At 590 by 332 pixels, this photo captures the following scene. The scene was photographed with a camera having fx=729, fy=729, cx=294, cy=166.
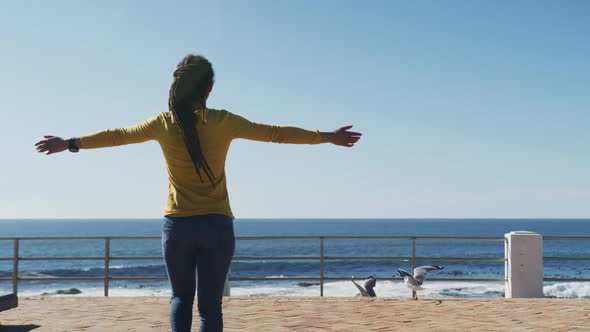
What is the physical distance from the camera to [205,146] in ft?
10.6

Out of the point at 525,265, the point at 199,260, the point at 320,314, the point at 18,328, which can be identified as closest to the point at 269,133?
the point at 199,260

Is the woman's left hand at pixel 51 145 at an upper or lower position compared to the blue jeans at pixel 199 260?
upper

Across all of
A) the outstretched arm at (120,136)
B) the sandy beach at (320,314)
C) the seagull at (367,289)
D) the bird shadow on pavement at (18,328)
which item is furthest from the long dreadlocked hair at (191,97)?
the seagull at (367,289)

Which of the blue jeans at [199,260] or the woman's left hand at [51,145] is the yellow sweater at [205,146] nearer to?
the blue jeans at [199,260]

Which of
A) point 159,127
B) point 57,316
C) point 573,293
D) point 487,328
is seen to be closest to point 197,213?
point 159,127

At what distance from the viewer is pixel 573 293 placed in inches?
1534

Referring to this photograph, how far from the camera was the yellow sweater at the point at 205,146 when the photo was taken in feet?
10.6

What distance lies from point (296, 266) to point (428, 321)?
4846 cm

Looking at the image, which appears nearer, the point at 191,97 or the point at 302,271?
the point at 191,97

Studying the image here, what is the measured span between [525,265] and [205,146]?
8.83 meters

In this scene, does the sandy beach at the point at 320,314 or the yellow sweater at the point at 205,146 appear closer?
the yellow sweater at the point at 205,146

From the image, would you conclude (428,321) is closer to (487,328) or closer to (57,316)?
(487,328)

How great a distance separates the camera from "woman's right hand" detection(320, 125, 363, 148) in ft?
11.3

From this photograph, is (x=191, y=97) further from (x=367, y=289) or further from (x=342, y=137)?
(x=367, y=289)
